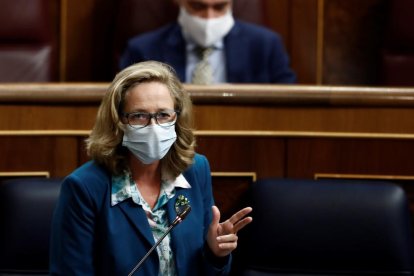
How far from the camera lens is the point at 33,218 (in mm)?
857

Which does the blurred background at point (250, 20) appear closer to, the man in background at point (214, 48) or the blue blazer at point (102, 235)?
the man in background at point (214, 48)

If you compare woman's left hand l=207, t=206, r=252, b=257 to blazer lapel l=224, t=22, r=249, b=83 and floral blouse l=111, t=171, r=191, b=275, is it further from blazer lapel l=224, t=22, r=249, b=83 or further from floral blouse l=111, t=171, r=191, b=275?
blazer lapel l=224, t=22, r=249, b=83

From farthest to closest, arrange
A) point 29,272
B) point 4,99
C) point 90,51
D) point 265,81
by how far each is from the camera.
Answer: point 90,51
point 265,81
point 4,99
point 29,272

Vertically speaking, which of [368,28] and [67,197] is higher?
[368,28]

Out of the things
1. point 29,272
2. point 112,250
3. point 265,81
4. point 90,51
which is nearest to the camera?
point 112,250

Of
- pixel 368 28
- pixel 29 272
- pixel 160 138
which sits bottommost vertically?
pixel 29 272

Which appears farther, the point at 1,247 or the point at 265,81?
the point at 265,81

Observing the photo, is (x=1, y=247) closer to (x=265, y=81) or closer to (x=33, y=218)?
(x=33, y=218)

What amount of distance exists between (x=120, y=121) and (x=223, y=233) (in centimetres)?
11

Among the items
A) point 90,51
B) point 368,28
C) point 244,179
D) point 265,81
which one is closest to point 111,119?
point 244,179

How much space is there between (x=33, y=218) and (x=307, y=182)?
244 mm

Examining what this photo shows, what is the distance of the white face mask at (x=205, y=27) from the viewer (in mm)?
1285

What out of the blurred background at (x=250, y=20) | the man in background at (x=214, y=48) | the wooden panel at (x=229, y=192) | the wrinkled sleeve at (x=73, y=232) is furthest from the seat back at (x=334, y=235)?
the blurred background at (x=250, y=20)

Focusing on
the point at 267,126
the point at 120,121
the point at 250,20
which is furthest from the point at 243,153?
the point at 250,20
